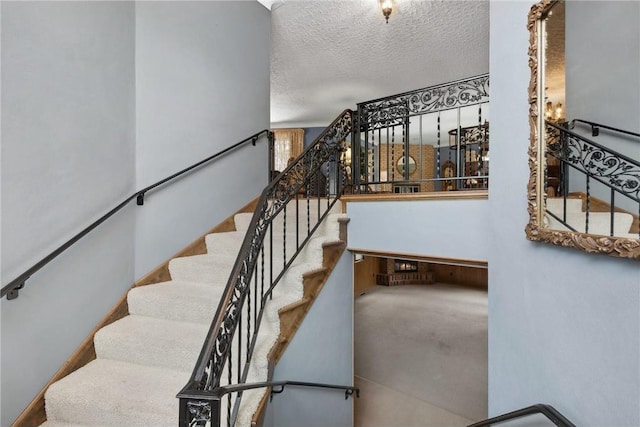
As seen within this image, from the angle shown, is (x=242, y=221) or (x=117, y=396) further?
(x=242, y=221)

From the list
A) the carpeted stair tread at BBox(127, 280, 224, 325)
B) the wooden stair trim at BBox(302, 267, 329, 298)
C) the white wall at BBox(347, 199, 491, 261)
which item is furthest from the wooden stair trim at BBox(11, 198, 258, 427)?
the white wall at BBox(347, 199, 491, 261)

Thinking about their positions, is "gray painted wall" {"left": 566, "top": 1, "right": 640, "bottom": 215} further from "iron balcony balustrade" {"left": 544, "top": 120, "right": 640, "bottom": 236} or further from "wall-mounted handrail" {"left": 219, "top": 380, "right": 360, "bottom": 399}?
"wall-mounted handrail" {"left": 219, "top": 380, "right": 360, "bottom": 399}

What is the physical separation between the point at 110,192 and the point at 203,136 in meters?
1.10

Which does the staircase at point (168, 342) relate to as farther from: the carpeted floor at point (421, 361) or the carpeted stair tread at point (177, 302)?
the carpeted floor at point (421, 361)

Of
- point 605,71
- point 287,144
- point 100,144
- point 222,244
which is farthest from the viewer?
point 287,144

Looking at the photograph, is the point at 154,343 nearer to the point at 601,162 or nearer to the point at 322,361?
the point at 322,361

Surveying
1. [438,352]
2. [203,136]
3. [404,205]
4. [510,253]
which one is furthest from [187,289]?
[438,352]

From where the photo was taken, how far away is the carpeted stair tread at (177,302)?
238 cm

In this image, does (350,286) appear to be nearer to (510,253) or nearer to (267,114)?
(510,253)

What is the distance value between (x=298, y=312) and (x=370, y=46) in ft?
12.8

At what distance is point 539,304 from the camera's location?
1595mm

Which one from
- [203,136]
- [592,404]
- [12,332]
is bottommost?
[592,404]

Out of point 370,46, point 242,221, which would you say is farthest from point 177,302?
point 370,46

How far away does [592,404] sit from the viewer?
1286mm
